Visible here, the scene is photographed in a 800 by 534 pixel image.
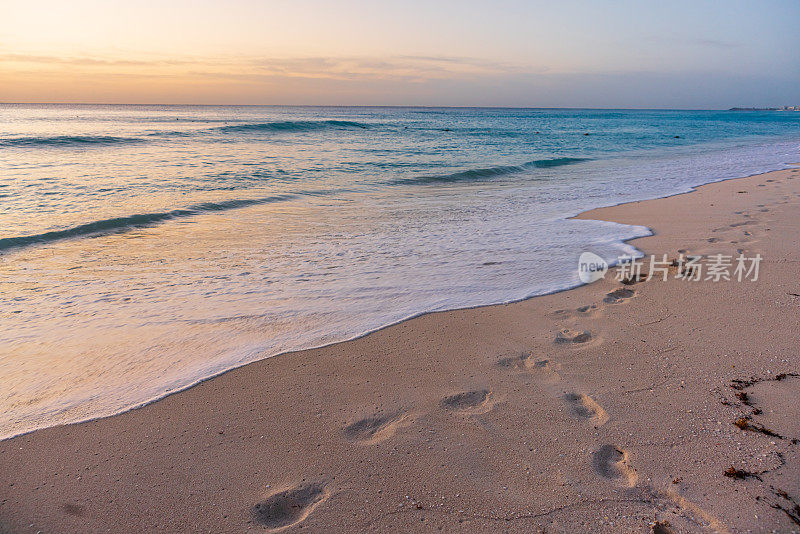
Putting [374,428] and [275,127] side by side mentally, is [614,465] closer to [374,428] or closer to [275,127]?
[374,428]

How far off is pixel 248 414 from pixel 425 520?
1.19 meters

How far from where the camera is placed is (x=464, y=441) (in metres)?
2.34

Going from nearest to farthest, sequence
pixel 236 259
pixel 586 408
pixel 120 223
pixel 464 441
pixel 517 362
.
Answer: pixel 464 441, pixel 586 408, pixel 517 362, pixel 236 259, pixel 120 223

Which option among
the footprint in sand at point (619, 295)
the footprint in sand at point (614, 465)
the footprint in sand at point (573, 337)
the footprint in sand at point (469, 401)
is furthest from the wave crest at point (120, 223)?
the footprint in sand at point (614, 465)

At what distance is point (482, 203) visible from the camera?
9445 millimetres

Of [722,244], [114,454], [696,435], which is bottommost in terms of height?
[114,454]

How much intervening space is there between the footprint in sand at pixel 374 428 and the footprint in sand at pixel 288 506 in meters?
0.36

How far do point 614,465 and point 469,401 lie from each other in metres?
0.80

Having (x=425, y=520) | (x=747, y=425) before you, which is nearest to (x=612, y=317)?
(x=747, y=425)

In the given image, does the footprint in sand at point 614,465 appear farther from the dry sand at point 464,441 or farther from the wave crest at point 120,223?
the wave crest at point 120,223

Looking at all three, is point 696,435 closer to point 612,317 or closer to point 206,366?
point 612,317

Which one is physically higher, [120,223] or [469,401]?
[120,223]

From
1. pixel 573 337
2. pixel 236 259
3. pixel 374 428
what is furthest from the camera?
pixel 236 259

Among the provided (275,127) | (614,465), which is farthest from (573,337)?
(275,127)
